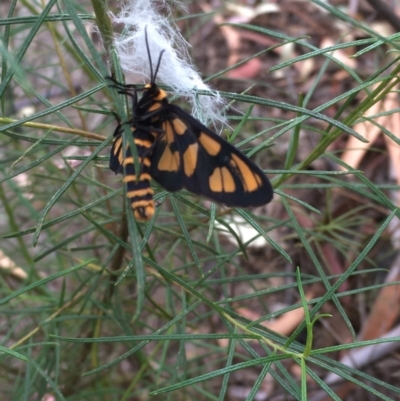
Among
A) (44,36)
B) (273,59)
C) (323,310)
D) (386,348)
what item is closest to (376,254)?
(323,310)

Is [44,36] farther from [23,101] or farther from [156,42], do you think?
[156,42]

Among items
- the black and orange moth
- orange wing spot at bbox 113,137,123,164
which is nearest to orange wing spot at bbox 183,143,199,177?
the black and orange moth

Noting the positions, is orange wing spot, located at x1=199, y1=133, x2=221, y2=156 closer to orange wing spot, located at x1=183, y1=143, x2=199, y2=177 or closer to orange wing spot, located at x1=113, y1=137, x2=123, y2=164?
orange wing spot, located at x1=183, y1=143, x2=199, y2=177

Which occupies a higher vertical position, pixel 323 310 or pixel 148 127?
pixel 148 127

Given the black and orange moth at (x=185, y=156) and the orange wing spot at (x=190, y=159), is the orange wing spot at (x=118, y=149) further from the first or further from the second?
the orange wing spot at (x=190, y=159)

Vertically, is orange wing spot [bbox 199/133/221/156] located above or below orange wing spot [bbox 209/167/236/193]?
above

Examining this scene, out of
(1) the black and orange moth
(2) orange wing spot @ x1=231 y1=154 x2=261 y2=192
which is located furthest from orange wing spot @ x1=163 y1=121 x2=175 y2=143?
(2) orange wing spot @ x1=231 y1=154 x2=261 y2=192

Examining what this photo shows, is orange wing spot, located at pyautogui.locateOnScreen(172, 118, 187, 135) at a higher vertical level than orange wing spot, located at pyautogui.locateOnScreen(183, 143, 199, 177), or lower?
higher

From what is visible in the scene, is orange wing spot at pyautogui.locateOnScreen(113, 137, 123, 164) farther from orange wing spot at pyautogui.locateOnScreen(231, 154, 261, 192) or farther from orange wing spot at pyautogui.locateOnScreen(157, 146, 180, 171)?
orange wing spot at pyautogui.locateOnScreen(231, 154, 261, 192)

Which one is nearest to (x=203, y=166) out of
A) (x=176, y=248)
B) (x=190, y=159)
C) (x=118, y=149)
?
(x=190, y=159)
